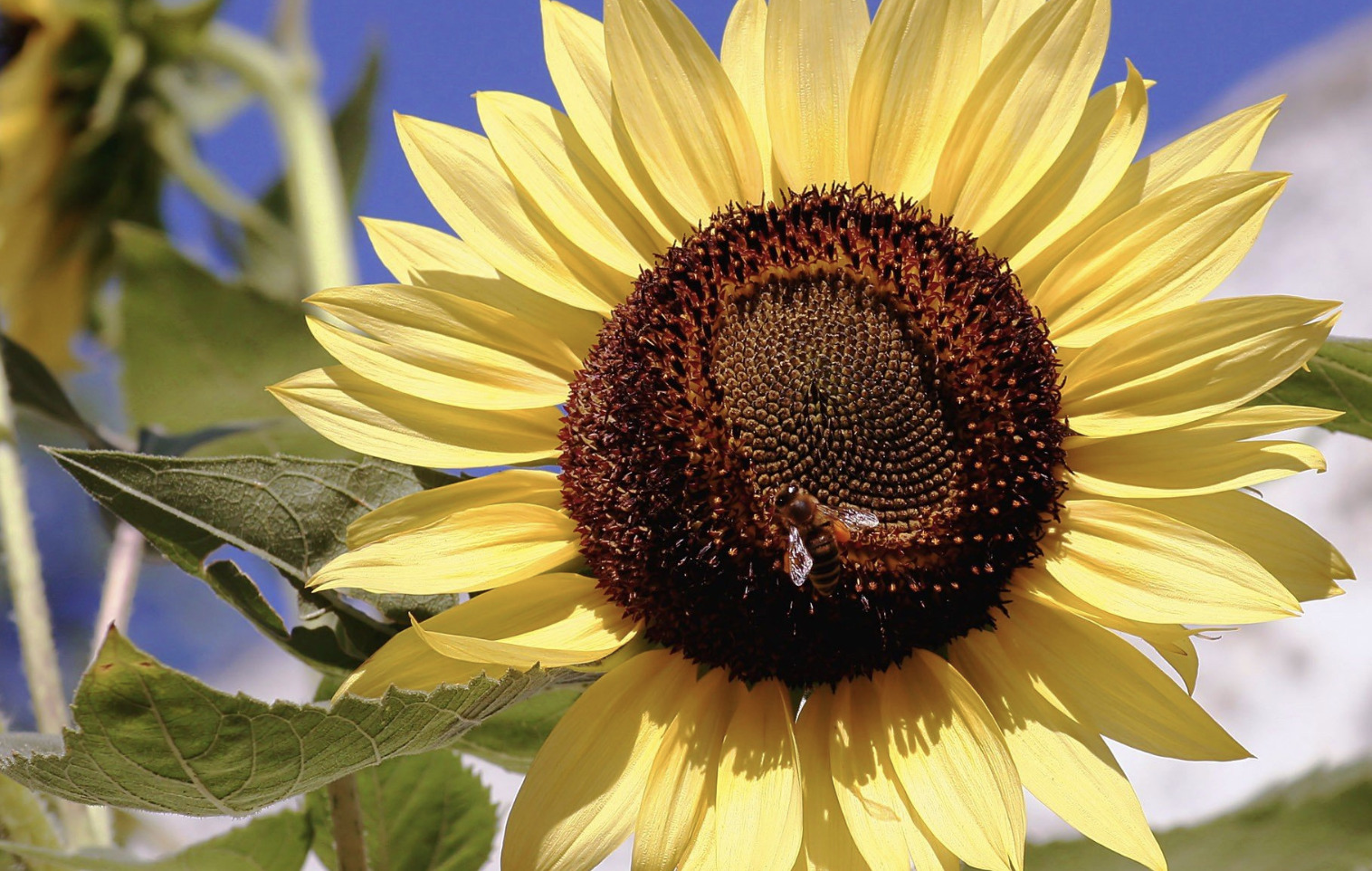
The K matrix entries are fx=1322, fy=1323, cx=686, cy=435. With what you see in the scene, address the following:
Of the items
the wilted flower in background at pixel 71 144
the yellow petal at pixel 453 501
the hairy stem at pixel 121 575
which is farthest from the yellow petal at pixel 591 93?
the wilted flower in background at pixel 71 144

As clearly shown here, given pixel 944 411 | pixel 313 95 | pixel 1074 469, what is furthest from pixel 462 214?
pixel 313 95

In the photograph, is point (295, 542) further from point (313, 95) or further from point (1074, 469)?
point (313, 95)

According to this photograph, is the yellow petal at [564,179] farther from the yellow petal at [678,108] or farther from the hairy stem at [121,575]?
the hairy stem at [121,575]

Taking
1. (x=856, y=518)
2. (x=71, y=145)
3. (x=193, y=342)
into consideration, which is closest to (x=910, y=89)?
(x=856, y=518)

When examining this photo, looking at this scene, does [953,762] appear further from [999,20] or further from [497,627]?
[999,20]

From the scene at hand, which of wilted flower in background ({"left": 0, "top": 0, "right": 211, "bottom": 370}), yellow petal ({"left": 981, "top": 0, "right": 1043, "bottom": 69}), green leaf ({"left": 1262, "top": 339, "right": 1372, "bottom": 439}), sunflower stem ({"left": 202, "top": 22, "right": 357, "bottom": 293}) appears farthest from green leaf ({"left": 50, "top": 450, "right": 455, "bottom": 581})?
wilted flower in background ({"left": 0, "top": 0, "right": 211, "bottom": 370})

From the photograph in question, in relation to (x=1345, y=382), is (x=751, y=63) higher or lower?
higher

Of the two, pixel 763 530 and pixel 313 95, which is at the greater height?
pixel 313 95
